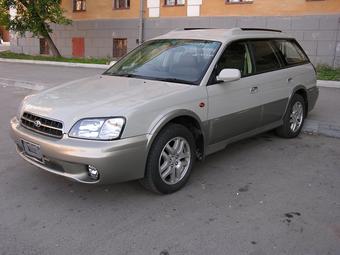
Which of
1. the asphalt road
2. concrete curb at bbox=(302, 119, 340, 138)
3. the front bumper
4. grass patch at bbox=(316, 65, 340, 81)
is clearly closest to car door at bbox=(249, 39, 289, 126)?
the asphalt road

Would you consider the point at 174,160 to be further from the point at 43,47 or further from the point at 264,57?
the point at 43,47

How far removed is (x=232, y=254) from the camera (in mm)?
3139

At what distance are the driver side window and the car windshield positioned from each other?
0.43ft

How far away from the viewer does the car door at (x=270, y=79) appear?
17.5 ft

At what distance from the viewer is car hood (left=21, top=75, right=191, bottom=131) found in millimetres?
3719

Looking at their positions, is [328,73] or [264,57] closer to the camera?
[264,57]

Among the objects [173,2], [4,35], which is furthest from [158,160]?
[4,35]

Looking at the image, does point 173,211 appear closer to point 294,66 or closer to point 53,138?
point 53,138

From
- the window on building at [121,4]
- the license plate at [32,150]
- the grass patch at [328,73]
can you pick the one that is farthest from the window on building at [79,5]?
the license plate at [32,150]

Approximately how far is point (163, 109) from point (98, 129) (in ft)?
2.23

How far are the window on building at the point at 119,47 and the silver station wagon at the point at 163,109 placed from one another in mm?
12984

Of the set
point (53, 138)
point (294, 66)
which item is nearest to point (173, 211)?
point (53, 138)

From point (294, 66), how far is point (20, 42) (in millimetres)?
20097

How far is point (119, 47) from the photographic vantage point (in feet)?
61.0
